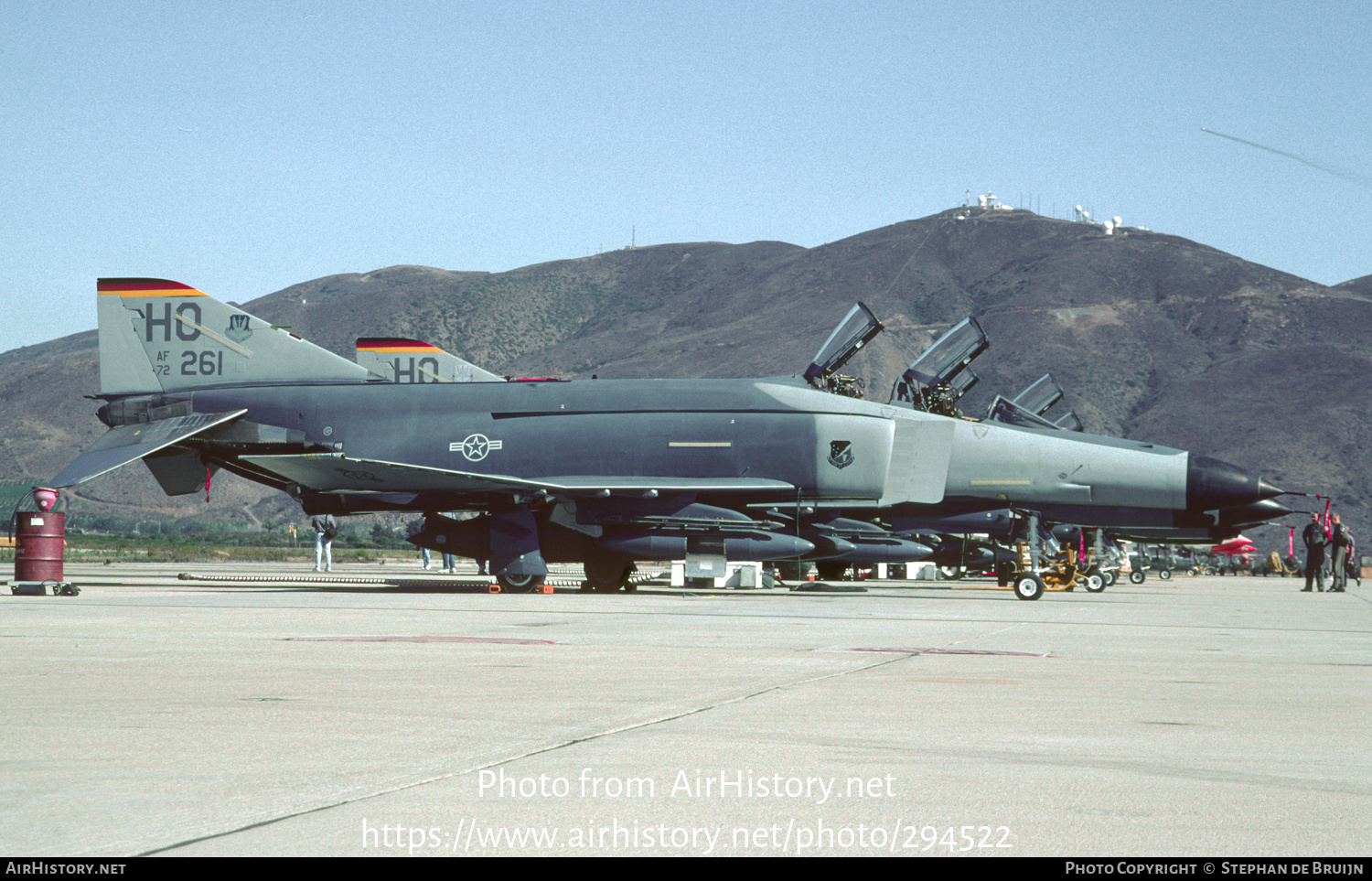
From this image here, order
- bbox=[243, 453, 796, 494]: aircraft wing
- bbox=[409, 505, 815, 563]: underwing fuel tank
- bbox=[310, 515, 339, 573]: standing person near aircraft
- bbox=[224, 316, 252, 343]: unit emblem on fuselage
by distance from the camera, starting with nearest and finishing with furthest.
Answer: bbox=[409, 505, 815, 563]: underwing fuel tank → bbox=[243, 453, 796, 494]: aircraft wing → bbox=[224, 316, 252, 343]: unit emblem on fuselage → bbox=[310, 515, 339, 573]: standing person near aircraft

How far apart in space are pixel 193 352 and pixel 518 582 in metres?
7.48

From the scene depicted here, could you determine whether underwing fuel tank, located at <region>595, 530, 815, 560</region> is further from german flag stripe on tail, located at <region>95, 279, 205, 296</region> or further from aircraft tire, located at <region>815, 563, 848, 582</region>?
german flag stripe on tail, located at <region>95, 279, 205, 296</region>

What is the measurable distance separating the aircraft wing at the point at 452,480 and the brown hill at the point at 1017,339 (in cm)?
9418

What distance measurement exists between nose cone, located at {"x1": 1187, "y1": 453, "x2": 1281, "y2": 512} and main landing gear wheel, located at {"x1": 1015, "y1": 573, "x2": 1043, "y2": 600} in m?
3.62

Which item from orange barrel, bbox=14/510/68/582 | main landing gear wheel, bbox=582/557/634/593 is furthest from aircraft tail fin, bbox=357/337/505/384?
orange barrel, bbox=14/510/68/582

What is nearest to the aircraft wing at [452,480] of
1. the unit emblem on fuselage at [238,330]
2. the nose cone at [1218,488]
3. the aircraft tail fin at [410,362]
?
the unit emblem on fuselage at [238,330]

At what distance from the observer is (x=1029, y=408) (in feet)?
96.7

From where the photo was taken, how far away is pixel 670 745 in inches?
199

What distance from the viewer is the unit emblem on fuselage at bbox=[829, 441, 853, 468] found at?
20453 mm

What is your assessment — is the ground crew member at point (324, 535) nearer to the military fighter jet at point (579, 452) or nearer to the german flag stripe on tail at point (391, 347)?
the german flag stripe on tail at point (391, 347)

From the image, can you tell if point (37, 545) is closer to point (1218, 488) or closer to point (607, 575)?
point (607, 575)

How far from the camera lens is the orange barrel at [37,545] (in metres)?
16.8

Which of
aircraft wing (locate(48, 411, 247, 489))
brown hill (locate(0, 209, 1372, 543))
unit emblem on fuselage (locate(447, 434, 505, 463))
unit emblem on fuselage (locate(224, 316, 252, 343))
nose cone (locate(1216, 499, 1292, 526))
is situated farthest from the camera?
brown hill (locate(0, 209, 1372, 543))
